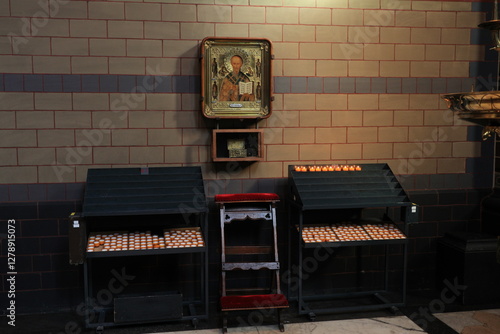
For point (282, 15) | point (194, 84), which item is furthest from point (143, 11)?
point (282, 15)

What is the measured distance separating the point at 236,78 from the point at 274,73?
43 cm

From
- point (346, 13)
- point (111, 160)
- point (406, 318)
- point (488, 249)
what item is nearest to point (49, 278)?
point (111, 160)

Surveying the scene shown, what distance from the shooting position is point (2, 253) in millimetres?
5199

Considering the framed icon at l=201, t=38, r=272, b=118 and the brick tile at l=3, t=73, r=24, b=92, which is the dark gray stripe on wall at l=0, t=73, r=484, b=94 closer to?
the brick tile at l=3, t=73, r=24, b=92

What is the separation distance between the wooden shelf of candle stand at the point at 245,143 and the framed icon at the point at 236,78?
219 millimetres

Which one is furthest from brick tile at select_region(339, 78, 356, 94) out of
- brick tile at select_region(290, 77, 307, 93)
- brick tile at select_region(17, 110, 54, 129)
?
brick tile at select_region(17, 110, 54, 129)

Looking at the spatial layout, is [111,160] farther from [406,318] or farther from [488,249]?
[488,249]

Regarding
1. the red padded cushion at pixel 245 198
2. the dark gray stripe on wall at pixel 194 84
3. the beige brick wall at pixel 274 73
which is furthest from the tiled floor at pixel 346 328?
the dark gray stripe on wall at pixel 194 84

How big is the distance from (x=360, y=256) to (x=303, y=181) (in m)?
1.25

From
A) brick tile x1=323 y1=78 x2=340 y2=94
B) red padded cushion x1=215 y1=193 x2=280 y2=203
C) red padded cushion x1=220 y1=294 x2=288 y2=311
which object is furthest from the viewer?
brick tile x1=323 y1=78 x2=340 y2=94

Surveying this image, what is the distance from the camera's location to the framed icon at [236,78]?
530cm

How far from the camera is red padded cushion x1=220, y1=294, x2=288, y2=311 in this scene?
15.6 feet

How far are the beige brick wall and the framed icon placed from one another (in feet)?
0.49

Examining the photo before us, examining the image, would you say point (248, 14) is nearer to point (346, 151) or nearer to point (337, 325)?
point (346, 151)
